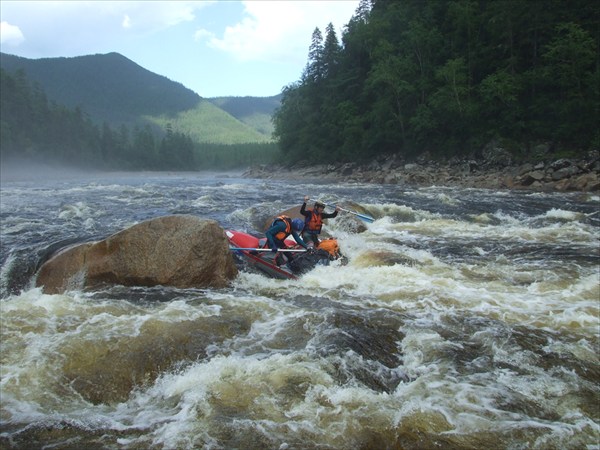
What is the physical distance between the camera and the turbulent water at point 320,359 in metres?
4.36

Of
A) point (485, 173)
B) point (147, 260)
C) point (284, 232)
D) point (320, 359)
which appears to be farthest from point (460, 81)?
point (320, 359)

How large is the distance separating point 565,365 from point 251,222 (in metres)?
11.6

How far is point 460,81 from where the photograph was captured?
3934 cm

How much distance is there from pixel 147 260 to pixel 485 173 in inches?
1188

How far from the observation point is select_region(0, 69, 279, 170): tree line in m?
85.3

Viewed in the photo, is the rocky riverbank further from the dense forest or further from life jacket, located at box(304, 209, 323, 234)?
life jacket, located at box(304, 209, 323, 234)

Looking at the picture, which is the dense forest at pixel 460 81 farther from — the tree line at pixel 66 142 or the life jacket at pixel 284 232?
the life jacket at pixel 284 232

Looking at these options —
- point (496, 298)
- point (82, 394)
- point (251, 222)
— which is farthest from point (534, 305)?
point (251, 222)

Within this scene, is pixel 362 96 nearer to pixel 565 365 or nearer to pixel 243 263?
pixel 243 263

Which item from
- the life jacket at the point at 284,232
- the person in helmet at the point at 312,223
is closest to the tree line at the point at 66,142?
the person in helmet at the point at 312,223

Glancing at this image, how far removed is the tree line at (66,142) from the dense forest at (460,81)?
2148cm

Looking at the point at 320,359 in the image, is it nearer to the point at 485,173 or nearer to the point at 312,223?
the point at 312,223

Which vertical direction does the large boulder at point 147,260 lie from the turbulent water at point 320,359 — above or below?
above

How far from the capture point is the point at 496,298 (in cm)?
805
